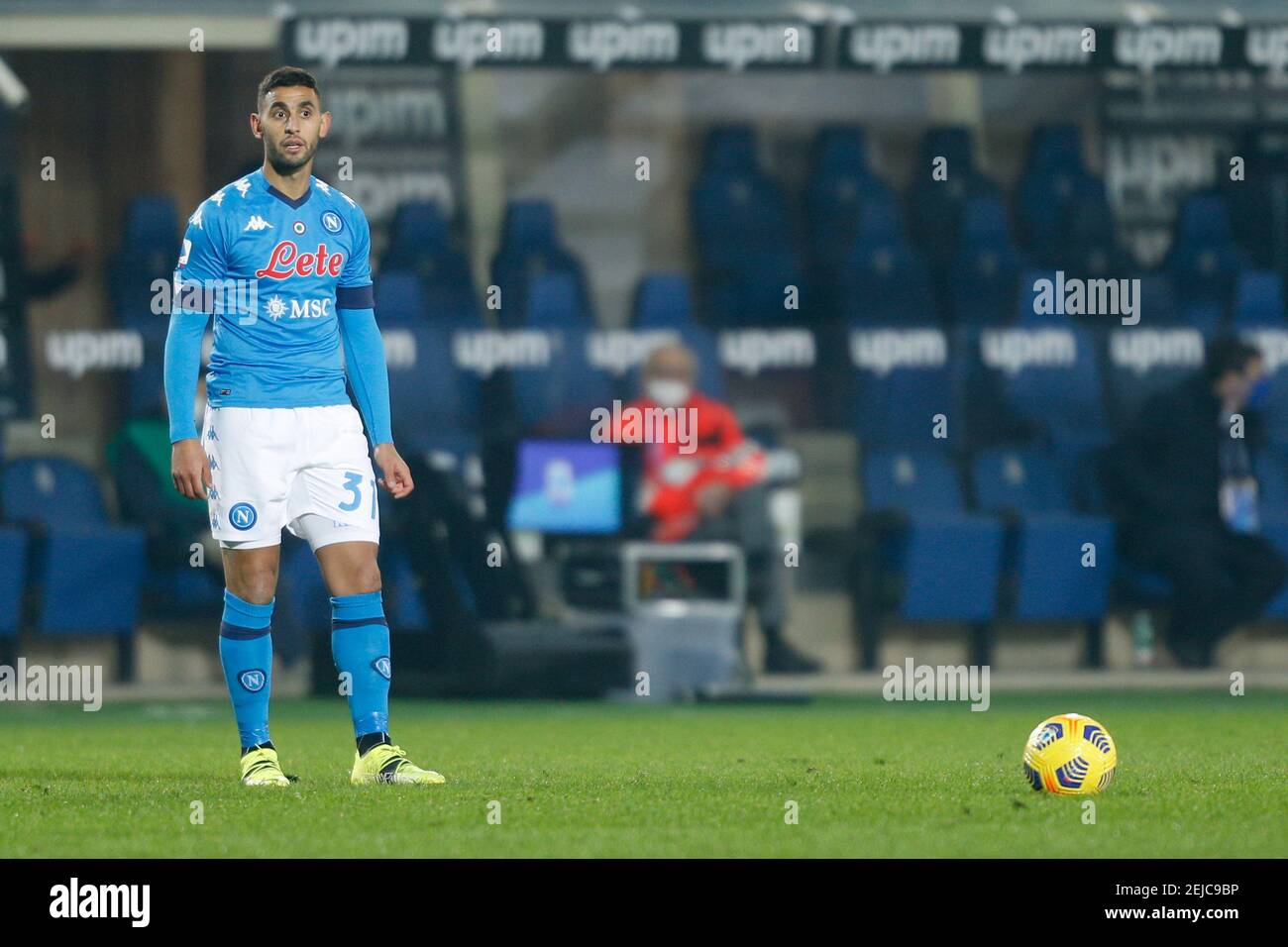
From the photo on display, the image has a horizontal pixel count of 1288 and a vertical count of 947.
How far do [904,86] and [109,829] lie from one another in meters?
9.32

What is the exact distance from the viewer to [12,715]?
962cm

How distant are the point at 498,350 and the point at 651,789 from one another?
249 inches

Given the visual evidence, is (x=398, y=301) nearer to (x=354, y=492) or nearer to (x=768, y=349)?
(x=768, y=349)

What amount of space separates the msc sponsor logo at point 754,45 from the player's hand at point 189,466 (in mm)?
5851

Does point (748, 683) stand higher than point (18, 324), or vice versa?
point (18, 324)

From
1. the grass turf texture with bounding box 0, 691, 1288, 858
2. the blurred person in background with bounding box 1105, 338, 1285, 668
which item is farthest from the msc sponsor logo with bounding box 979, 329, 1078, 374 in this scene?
the grass turf texture with bounding box 0, 691, 1288, 858

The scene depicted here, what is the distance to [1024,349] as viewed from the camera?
12.7 metres

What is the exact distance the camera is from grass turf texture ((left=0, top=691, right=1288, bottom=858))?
16.1 ft

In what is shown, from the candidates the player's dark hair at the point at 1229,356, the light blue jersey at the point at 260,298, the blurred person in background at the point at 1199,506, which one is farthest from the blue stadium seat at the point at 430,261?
the light blue jersey at the point at 260,298

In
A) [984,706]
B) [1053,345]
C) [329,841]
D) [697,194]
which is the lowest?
[984,706]

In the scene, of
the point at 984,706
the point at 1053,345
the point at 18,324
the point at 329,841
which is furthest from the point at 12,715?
the point at 1053,345

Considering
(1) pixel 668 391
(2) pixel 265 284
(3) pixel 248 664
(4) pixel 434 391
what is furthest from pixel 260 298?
(4) pixel 434 391
